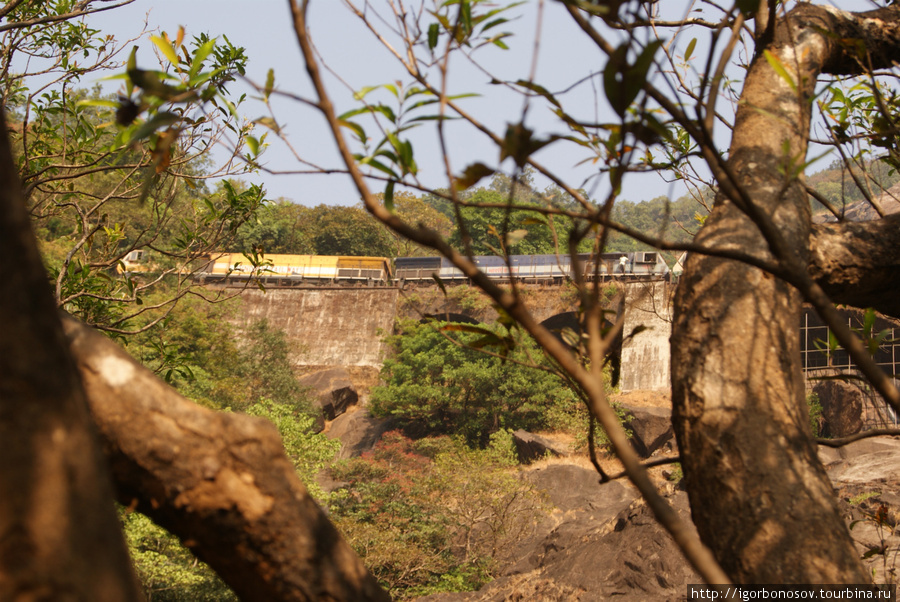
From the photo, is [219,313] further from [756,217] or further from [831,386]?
[756,217]

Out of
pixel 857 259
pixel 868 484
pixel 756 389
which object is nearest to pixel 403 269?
pixel 868 484

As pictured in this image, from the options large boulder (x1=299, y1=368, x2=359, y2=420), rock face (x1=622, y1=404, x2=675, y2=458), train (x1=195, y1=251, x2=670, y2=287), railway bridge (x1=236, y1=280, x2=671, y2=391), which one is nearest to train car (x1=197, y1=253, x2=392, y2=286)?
train (x1=195, y1=251, x2=670, y2=287)

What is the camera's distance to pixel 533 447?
15125 mm

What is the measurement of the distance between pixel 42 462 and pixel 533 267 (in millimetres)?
20424

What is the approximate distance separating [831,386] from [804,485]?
54.1 feet

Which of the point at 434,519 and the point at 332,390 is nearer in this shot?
the point at 434,519

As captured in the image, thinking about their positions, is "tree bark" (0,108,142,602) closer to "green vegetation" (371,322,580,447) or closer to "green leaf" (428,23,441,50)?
"green leaf" (428,23,441,50)

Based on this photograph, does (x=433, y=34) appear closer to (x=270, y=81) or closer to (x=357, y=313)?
(x=270, y=81)

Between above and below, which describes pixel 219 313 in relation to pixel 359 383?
above

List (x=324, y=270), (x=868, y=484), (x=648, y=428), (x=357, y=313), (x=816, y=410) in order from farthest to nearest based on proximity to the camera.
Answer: (x=324, y=270), (x=357, y=313), (x=648, y=428), (x=816, y=410), (x=868, y=484)

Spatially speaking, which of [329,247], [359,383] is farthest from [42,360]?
[329,247]

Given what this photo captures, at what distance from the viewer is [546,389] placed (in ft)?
54.0

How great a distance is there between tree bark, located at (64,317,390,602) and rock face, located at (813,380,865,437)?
596 inches

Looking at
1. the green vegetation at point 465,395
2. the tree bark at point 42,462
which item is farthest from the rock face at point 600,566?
the green vegetation at point 465,395
